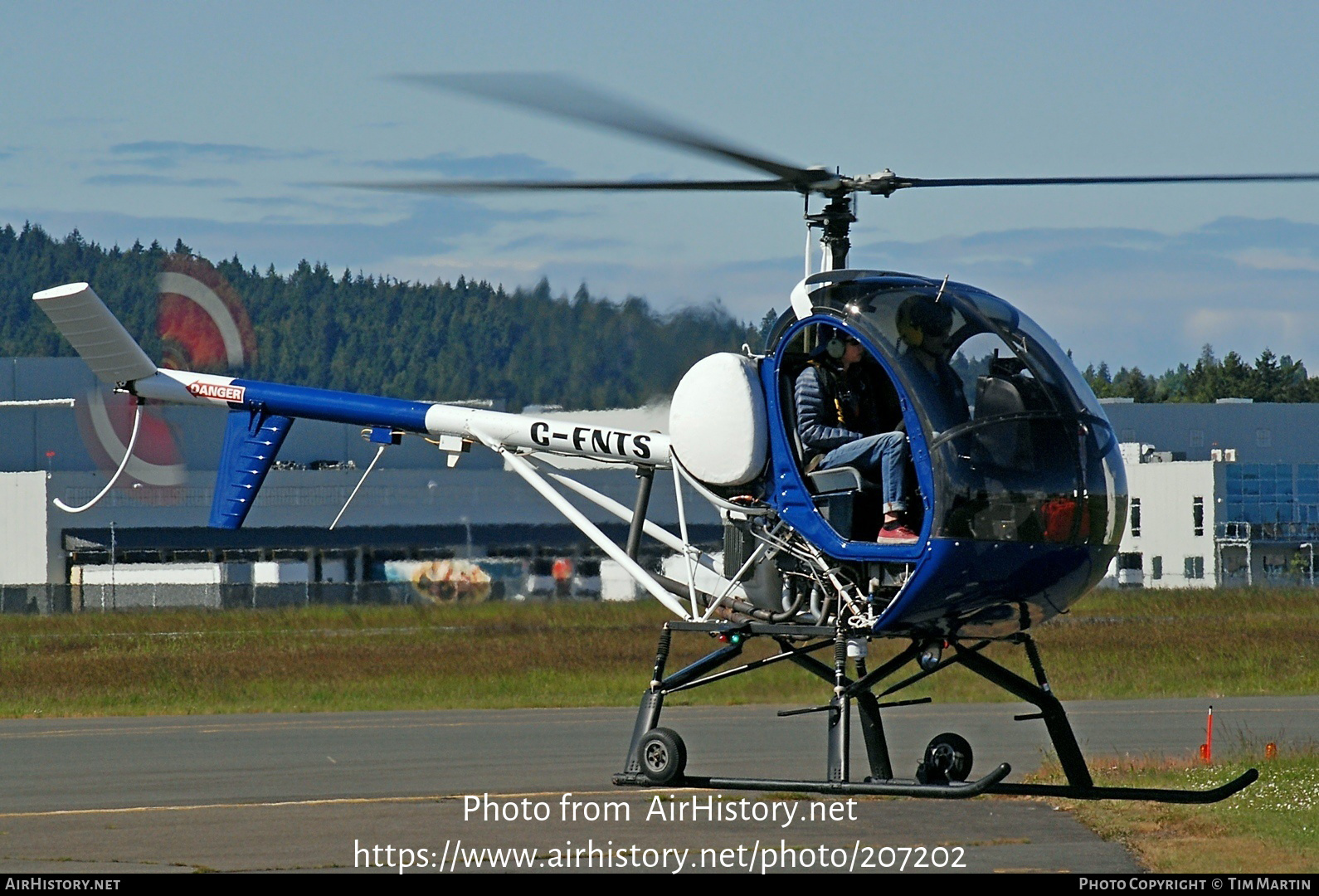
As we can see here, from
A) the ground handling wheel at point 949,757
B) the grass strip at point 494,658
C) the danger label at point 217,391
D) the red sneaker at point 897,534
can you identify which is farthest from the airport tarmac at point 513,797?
the danger label at point 217,391

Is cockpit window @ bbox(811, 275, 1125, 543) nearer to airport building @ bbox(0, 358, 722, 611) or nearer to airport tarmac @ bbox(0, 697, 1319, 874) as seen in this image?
airport tarmac @ bbox(0, 697, 1319, 874)

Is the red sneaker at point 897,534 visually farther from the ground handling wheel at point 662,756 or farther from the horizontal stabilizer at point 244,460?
the horizontal stabilizer at point 244,460

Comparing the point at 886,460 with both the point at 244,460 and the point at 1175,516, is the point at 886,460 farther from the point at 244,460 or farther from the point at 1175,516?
the point at 1175,516

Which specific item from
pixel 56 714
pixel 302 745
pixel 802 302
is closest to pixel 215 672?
pixel 56 714

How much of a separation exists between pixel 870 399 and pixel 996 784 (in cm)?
260

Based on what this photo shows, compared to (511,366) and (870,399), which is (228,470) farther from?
(511,366)

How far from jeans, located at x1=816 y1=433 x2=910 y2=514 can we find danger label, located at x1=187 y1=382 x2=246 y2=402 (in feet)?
20.8

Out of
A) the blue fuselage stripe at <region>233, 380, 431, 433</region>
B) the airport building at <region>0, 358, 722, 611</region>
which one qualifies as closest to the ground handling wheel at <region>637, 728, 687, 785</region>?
the blue fuselage stripe at <region>233, 380, 431, 433</region>

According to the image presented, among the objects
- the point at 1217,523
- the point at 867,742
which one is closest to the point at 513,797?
the point at 867,742

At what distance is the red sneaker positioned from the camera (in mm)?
9961

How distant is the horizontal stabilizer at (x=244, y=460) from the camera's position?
1416cm

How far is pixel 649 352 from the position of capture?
41.3 ft

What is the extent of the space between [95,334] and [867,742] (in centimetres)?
826

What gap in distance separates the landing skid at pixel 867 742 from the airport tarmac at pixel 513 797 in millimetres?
594
